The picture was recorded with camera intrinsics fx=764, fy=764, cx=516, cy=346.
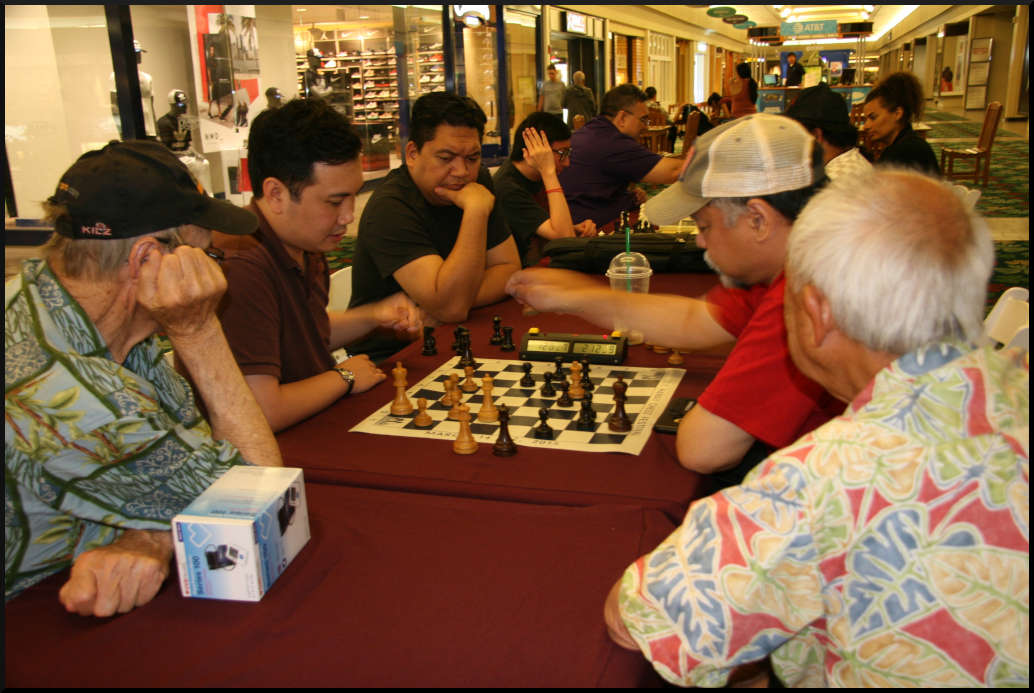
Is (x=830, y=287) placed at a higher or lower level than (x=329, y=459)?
higher

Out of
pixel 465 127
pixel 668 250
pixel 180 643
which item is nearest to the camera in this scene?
pixel 180 643

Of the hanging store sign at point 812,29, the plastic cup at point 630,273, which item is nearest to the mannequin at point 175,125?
the plastic cup at point 630,273

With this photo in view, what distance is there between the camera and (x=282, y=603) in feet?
3.50

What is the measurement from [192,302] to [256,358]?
1.39 ft

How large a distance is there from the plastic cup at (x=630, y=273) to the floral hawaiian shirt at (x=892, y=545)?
1.83 m

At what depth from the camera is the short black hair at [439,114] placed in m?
2.65

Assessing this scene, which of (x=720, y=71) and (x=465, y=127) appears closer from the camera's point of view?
(x=465, y=127)

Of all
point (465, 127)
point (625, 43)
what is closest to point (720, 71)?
point (625, 43)

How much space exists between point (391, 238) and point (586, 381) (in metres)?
1.02

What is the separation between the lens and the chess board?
5.37 ft

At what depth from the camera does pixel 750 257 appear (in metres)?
1.56

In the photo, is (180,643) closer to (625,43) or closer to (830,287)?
(830,287)

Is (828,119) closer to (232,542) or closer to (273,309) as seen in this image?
(273,309)

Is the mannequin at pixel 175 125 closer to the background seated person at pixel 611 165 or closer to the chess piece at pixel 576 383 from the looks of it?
the background seated person at pixel 611 165
